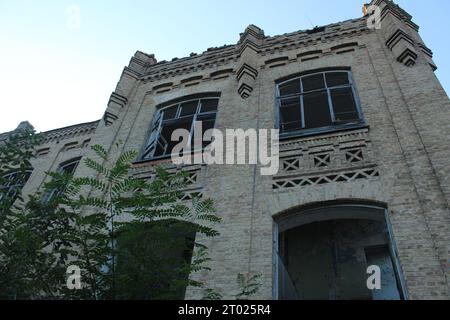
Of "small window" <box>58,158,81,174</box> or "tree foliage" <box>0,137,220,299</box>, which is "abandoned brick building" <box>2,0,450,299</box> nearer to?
"small window" <box>58,158,81,174</box>

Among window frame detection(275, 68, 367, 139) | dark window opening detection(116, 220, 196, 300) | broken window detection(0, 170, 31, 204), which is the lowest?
dark window opening detection(116, 220, 196, 300)

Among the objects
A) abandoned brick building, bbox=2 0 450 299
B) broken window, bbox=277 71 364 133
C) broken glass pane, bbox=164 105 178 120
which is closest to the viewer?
abandoned brick building, bbox=2 0 450 299

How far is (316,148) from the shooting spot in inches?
315

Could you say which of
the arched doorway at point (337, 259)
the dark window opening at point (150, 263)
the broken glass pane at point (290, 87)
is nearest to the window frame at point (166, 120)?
the broken glass pane at point (290, 87)

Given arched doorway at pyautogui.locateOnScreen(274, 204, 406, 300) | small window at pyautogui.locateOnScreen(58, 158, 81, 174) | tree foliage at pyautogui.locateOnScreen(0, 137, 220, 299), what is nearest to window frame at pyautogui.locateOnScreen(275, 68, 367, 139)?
arched doorway at pyautogui.locateOnScreen(274, 204, 406, 300)

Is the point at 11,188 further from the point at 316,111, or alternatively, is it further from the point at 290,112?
the point at 316,111

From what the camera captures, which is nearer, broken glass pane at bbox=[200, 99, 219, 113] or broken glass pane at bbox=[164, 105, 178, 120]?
broken glass pane at bbox=[200, 99, 219, 113]

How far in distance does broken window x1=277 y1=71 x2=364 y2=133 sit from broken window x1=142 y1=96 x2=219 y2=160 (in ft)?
6.04

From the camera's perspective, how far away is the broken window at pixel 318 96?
983 centimetres

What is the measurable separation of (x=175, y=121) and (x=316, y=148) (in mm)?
4338

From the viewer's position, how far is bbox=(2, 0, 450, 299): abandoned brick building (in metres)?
6.48

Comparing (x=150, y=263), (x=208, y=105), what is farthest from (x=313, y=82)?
(x=150, y=263)
